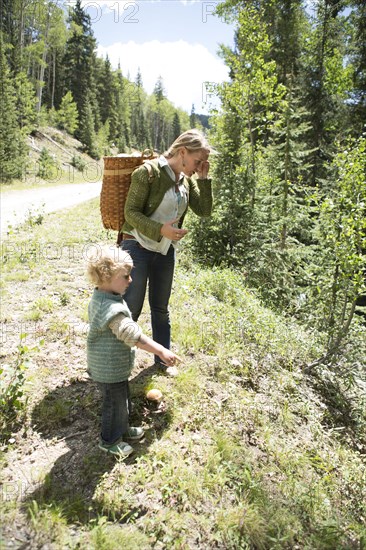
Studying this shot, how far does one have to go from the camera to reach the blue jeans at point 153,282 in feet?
11.0

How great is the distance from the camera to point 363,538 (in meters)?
2.58

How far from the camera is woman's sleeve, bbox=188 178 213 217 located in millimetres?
3596

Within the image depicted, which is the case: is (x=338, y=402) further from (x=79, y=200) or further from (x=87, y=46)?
(x=87, y=46)

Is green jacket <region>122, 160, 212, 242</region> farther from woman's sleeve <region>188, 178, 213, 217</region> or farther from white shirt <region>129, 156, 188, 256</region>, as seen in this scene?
woman's sleeve <region>188, 178, 213, 217</region>

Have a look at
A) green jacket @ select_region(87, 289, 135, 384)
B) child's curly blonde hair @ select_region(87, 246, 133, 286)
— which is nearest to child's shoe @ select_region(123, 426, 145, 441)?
green jacket @ select_region(87, 289, 135, 384)

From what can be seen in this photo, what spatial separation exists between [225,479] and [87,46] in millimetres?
51384

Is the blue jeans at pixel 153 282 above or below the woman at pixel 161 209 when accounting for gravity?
below

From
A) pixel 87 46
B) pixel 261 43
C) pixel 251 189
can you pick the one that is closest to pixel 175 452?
pixel 251 189

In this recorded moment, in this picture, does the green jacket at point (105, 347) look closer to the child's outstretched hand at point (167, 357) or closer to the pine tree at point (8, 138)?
the child's outstretched hand at point (167, 357)

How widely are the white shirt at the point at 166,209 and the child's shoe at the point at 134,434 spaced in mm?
1542

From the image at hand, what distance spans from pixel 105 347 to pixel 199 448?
48.3 inches

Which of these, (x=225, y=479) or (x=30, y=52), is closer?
(x=225, y=479)

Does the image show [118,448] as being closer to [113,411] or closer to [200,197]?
[113,411]

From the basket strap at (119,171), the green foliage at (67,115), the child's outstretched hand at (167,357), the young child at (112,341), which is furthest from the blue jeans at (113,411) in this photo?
the green foliage at (67,115)
